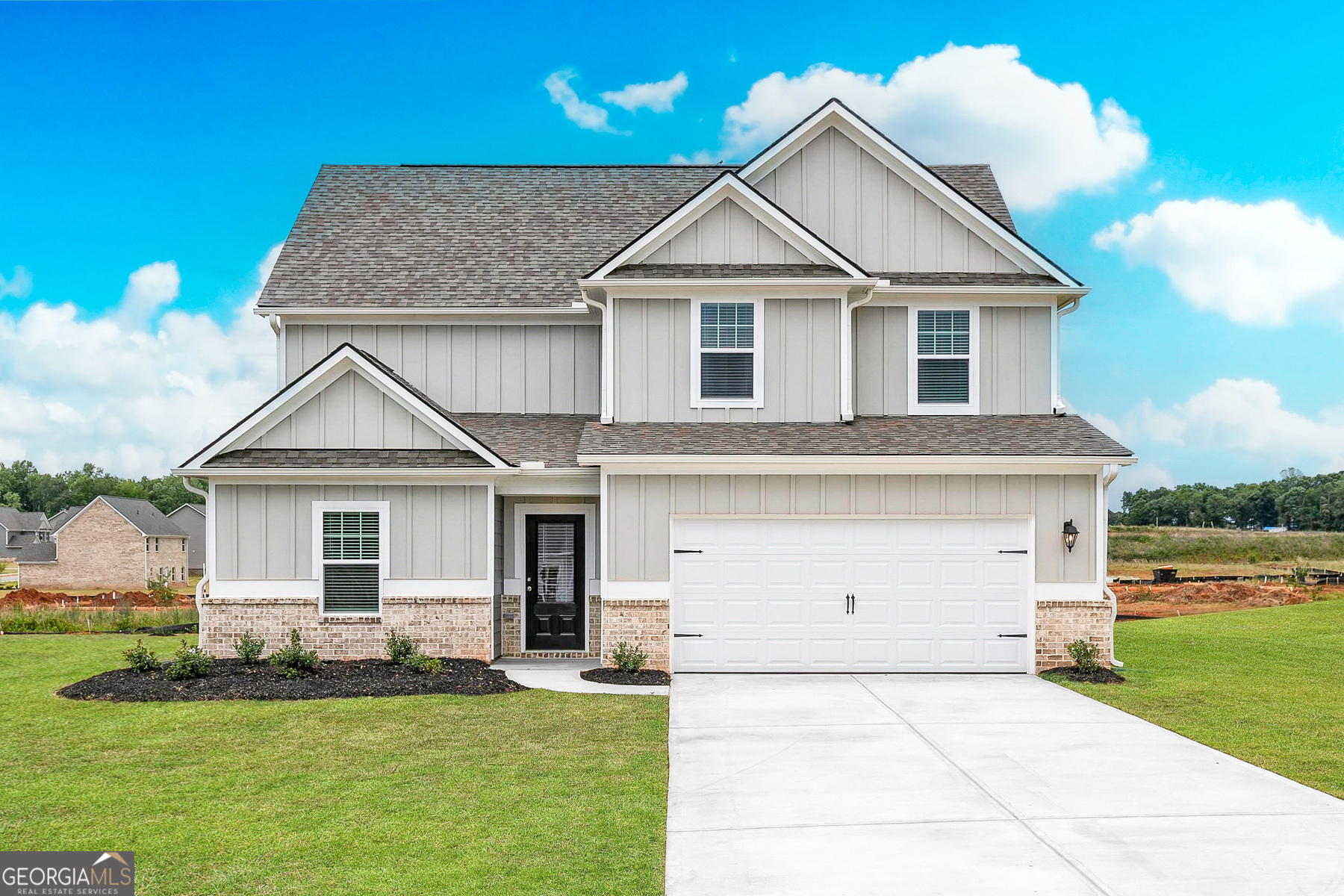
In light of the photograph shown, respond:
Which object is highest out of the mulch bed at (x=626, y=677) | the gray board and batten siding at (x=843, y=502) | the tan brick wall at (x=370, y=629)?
the gray board and batten siding at (x=843, y=502)

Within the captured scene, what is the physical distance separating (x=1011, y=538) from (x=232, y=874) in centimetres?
1060

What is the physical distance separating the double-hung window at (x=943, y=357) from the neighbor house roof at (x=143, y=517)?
162ft

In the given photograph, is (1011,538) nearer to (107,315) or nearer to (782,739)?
(782,739)

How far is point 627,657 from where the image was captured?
512 inches

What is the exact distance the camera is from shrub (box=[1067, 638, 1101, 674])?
515 inches

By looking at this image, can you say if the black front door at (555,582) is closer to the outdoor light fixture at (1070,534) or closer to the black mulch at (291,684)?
the black mulch at (291,684)

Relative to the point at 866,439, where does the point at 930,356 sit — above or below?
above

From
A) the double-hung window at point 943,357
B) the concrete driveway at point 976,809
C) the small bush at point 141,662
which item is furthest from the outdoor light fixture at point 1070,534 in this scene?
the small bush at point 141,662

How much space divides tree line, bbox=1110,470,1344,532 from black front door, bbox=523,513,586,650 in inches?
2925

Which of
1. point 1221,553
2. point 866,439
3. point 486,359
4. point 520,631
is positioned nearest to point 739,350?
point 866,439

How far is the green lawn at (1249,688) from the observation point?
903 cm

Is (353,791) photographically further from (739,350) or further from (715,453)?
(739,350)

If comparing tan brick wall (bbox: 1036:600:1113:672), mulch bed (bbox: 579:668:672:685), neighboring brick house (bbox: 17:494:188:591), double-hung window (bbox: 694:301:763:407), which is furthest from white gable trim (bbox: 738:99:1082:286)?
neighboring brick house (bbox: 17:494:188:591)

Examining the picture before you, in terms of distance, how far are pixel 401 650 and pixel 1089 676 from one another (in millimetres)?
9133
